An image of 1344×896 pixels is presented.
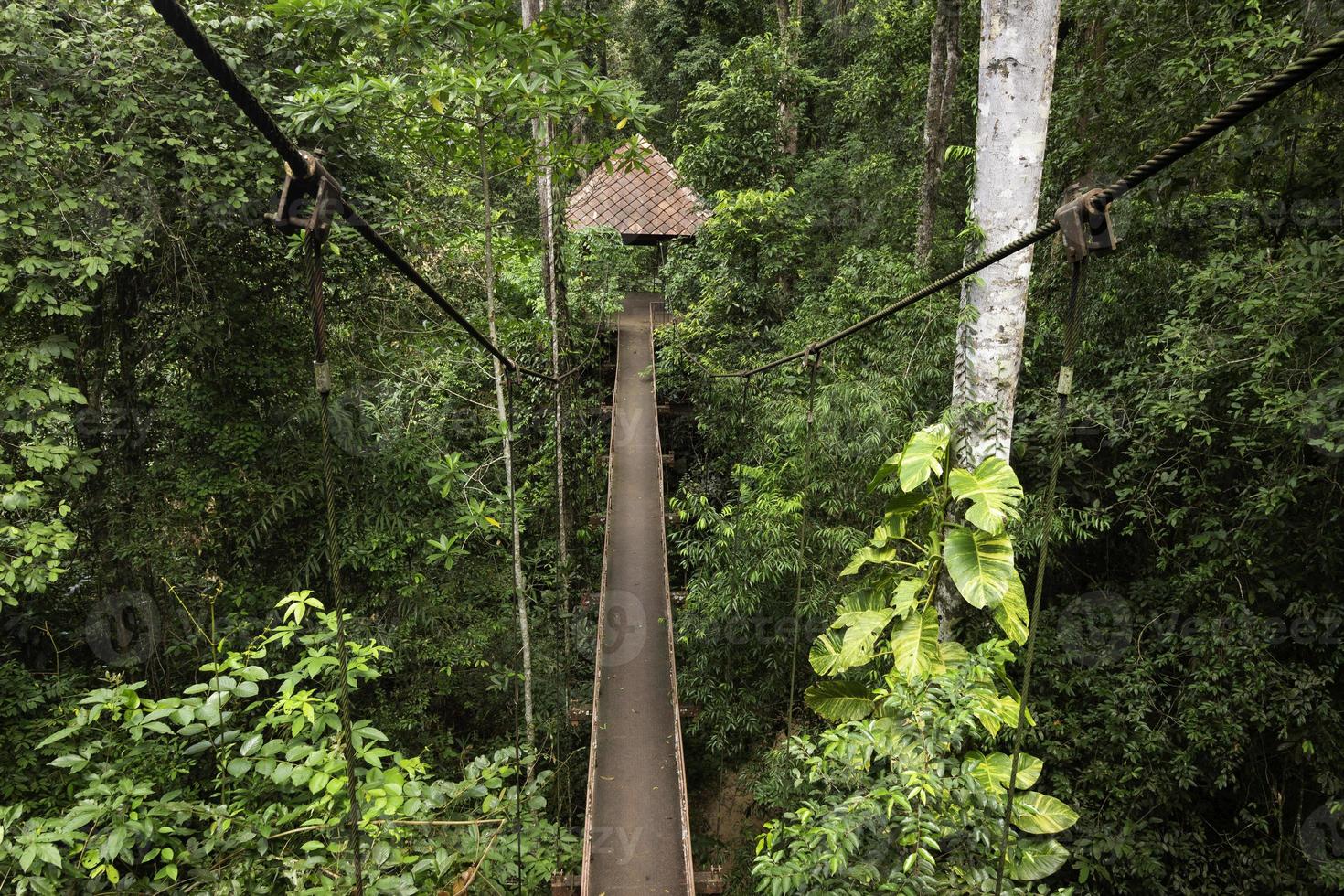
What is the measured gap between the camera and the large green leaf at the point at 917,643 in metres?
2.37

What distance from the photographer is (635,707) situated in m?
3.86

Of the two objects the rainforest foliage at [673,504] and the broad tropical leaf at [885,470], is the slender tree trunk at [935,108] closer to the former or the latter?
the rainforest foliage at [673,504]

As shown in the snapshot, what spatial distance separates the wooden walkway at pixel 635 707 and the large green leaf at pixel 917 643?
135 centimetres

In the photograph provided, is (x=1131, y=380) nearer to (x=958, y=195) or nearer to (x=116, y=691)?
(x=116, y=691)

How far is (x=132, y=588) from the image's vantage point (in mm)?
3789

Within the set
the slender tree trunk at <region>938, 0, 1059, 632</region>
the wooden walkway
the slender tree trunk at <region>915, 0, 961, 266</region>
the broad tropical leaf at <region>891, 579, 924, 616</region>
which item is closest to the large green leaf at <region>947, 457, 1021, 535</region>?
the slender tree trunk at <region>938, 0, 1059, 632</region>

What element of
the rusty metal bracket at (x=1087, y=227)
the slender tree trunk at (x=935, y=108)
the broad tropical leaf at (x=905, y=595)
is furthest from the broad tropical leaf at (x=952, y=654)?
the slender tree trunk at (x=935, y=108)

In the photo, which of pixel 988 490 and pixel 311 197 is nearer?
pixel 311 197

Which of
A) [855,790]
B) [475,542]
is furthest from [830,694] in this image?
[475,542]

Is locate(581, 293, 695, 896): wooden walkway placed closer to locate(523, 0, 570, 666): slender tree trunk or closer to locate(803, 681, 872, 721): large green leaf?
locate(523, 0, 570, 666): slender tree trunk

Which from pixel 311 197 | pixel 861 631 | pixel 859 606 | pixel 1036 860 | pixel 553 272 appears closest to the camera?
pixel 311 197

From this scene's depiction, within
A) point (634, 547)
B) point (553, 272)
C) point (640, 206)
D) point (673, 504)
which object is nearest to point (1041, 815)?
point (673, 504)

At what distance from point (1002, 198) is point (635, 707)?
2.99m

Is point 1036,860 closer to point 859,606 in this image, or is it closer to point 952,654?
point 952,654
